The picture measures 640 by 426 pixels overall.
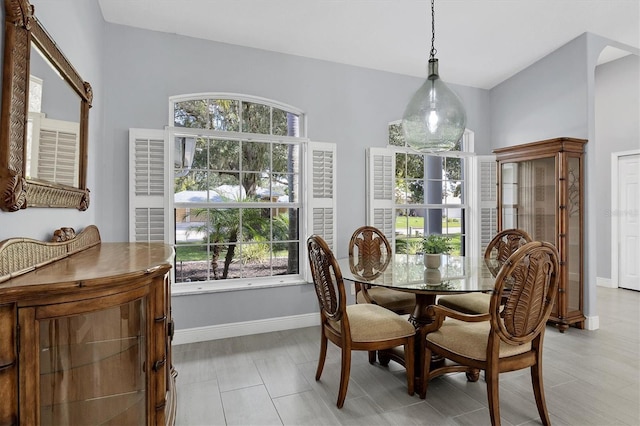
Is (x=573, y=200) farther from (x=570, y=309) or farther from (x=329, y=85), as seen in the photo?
(x=329, y=85)

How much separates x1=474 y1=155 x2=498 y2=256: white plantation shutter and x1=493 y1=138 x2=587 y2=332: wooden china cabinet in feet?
1.75

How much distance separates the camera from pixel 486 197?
15.5 feet

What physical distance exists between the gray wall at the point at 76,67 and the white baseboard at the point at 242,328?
4.41ft

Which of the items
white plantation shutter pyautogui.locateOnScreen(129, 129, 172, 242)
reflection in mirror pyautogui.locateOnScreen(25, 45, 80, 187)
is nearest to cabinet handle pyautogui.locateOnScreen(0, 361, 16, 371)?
reflection in mirror pyautogui.locateOnScreen(25, 45, 80, 187)

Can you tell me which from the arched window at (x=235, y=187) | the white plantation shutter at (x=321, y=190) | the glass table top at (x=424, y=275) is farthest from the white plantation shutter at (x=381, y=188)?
the glass table top at (x=424, y=275)

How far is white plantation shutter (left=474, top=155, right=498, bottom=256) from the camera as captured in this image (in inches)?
185

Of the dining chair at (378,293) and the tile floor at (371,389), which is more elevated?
the dining chair at (378,293)

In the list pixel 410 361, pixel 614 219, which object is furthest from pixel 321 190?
pixel 614 219

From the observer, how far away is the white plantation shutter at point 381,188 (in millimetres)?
4094

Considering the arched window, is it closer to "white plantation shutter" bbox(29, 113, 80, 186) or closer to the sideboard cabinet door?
"white plantation shutter" bbox(29, 113, 80, 186)

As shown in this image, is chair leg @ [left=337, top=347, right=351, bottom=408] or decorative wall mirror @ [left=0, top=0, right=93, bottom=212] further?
chair leg @ [left=337, top=347, right=351, bottom=408]

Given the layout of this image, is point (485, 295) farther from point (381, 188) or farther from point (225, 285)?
point (225, 285)

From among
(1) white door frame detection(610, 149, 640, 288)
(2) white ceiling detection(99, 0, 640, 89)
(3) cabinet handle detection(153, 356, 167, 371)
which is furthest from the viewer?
(1) white door frame detection(610, 149, 640, 288)

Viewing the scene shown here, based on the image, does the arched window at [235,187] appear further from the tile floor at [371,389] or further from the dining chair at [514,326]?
the dining chair at [514,326]
